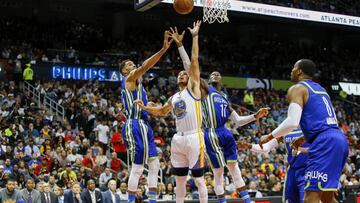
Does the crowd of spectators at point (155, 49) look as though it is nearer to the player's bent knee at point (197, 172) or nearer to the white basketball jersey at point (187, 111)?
the white basketball jersey at point (187, 111)

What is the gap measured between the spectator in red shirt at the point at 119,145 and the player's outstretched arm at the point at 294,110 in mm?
12991

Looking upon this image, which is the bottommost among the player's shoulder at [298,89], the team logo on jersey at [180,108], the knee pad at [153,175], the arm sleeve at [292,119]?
the knee pad at [153,175]

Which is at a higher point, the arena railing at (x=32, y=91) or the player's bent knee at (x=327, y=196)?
the arena railing at (x=32, y=91)

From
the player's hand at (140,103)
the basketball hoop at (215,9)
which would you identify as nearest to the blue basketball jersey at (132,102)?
the player's hand at (140,103)

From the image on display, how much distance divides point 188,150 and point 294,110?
2500 mm

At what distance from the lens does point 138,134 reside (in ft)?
30.3

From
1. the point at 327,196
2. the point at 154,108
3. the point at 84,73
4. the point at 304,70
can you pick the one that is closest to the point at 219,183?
the point at 154,108

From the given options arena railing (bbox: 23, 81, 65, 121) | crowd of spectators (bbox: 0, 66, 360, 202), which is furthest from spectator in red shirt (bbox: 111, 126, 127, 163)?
arena railing (bbox: 23, 81, 65, 121)

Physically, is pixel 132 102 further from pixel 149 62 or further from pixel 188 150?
pixel 188 150

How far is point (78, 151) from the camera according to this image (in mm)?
18719

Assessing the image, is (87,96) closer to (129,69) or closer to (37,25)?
(37,25)

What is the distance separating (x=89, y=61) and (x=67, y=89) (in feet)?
12.8

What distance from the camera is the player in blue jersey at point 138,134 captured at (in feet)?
30.0

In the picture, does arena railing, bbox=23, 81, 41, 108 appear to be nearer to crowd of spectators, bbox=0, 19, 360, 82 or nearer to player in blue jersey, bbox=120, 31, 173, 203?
crowd of spectators, bbox=0, 19, 360, 82
